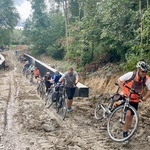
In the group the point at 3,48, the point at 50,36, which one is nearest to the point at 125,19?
the point at 50,36

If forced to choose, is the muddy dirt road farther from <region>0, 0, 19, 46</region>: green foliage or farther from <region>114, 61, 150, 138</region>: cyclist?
<region>0, 0, 19, 46</region>: green foliage

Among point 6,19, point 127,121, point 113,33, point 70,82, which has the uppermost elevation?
point 6,19

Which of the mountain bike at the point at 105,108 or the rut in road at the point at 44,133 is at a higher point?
the mountain bike at the point at 105,108

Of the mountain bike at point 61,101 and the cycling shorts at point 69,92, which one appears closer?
the mountain bike at point 61,101

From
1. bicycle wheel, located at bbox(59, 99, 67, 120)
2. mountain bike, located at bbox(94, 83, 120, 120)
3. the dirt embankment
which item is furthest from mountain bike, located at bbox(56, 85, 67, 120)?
mountain bike, located at bbox(94, 83, 120, 120)

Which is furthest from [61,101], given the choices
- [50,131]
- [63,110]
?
[50,131]

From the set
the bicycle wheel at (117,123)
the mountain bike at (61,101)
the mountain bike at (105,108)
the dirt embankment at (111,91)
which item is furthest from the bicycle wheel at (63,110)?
the bicycle wheel at (117,123)

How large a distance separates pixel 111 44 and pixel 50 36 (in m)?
31.2

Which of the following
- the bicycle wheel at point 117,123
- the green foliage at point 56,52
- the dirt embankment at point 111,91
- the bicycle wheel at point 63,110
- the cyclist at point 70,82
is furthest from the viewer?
the green foliage at point 56,52

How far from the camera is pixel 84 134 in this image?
24.5 ft

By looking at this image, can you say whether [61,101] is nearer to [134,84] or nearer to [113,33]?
[134,84]

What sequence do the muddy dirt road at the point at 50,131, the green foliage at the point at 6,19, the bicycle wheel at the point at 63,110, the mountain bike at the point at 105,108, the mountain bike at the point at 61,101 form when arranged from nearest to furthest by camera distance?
the muddy dirt road at the point at 50,131
the mountain bike at the point at 105,108
the bicycle wheel at the point at 63,110
the mountain bike at the point at 61,101
the green foliage at the point at 6,19

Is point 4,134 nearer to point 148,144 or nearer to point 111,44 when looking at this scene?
point 148,144

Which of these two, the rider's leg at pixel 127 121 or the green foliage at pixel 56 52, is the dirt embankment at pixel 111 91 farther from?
the green foliage at pixel 56 52
